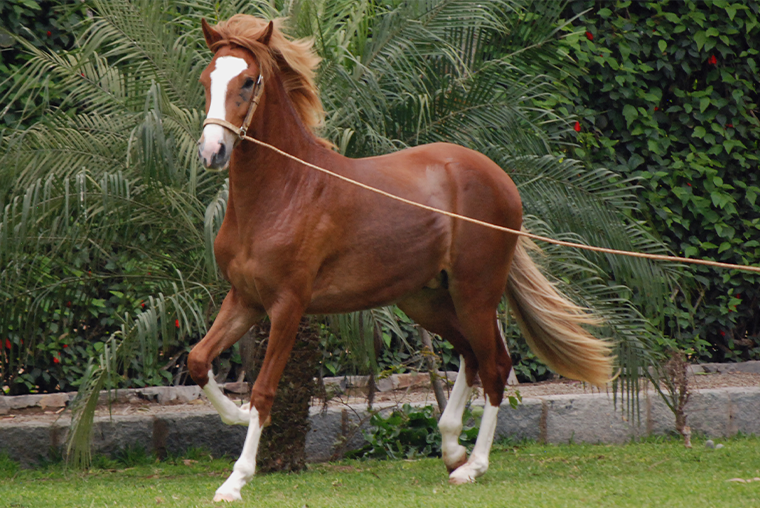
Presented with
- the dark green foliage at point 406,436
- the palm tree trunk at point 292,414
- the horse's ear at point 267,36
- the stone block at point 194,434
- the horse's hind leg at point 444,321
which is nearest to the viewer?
the horse's ear at point 267,36

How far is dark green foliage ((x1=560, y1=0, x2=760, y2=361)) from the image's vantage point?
699cm

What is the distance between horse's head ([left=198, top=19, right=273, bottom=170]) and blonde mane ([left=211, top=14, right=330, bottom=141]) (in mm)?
44

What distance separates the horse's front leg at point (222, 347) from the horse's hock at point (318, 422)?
3.41 ft

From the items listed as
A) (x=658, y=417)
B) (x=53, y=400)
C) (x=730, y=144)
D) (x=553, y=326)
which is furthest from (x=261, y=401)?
(x=730, y=144)

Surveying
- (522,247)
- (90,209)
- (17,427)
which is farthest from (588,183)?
(17,427)

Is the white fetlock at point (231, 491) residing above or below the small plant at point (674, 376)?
below

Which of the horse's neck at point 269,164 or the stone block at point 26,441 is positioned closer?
the horse's neck at point 269,164

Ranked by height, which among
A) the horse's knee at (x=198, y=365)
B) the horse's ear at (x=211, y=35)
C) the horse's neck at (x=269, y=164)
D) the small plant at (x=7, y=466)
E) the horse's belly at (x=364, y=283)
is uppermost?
the horse's ear at (x=211, y=35)

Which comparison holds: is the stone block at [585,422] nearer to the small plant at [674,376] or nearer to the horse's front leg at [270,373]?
the small plant at [674,376]

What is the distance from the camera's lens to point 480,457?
4.34 m

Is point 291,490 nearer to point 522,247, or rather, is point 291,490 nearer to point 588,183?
point 522,247

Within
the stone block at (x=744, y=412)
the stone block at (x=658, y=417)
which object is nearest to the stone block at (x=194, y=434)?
the stone block at (x=658, y=417)

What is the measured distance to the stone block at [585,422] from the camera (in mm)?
5758

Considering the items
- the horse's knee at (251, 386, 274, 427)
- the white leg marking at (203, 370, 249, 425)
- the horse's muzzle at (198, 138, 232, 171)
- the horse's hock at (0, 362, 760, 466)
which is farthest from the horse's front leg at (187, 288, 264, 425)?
the horse's hock at (0, 362, 760, 466)
